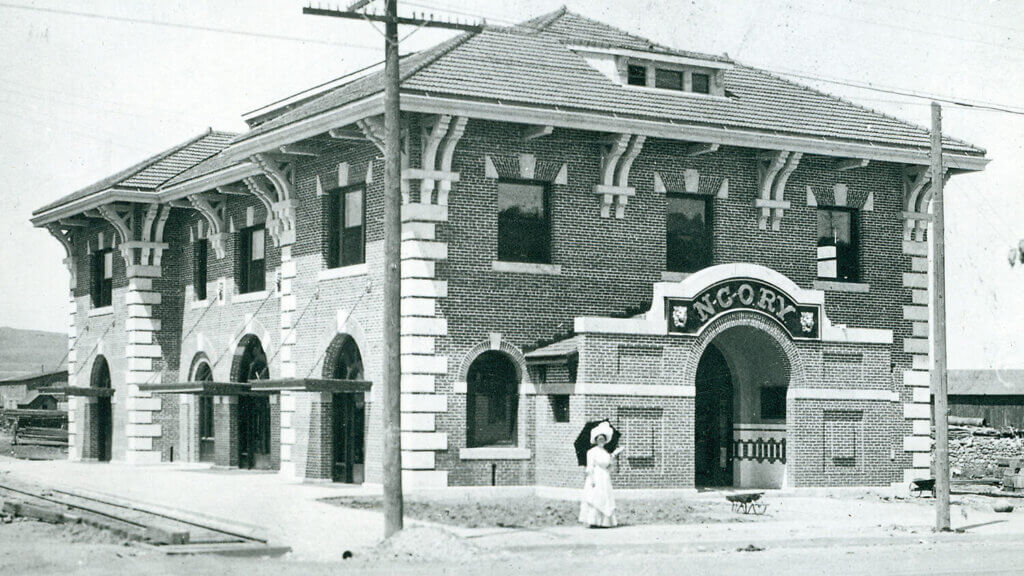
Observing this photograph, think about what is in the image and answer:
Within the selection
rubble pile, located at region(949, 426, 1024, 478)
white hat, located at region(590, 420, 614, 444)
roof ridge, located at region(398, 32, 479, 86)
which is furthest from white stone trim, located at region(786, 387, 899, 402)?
rubble pile, located at region(949, 426, 1024, 478)

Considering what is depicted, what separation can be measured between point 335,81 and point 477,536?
16.3 meters

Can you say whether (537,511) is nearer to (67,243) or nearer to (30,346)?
(67,243)

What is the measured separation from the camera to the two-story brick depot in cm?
2739

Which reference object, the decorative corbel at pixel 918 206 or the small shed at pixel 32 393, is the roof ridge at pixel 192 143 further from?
the small shed at pixel 32 393

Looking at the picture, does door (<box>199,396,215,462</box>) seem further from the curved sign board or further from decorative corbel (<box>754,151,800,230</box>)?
decorative corbel (<box>754,151,800,230</box>)

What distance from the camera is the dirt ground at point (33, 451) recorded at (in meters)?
47.7

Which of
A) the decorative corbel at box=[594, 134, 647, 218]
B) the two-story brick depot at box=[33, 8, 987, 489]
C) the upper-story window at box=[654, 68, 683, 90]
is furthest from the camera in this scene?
the upper-story window at box=[654, 68, 683, 90]

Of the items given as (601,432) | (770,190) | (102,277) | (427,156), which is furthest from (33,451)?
(601,432)

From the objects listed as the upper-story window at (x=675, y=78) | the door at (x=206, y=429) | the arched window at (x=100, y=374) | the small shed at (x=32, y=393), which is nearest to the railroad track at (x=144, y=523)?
the door at (x=206, y=429)

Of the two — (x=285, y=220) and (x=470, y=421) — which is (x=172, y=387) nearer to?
(x=285, y=220)

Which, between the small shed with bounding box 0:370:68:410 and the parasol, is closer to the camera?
the parasol

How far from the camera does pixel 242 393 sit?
34500 mm

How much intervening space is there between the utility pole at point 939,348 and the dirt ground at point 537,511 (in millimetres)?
3043

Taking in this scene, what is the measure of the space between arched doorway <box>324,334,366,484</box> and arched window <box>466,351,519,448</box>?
2546mm
